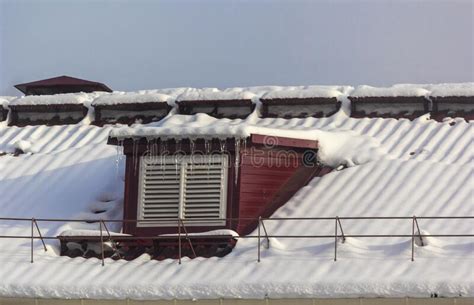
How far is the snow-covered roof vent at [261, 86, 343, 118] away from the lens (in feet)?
77.5

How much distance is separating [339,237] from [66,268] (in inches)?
191

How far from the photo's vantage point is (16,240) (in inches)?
791

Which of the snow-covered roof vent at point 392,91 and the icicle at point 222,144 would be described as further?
the snow-covered roof vent at point 392,91

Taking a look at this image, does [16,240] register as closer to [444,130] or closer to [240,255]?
[240,255]

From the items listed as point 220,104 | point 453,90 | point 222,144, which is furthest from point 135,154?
point 453,90

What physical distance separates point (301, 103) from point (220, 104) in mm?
1830

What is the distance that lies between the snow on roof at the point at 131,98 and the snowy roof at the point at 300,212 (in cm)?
69

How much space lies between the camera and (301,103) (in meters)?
23.7

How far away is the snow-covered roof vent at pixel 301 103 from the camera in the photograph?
23.6 metres

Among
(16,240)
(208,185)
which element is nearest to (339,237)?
(208,185)

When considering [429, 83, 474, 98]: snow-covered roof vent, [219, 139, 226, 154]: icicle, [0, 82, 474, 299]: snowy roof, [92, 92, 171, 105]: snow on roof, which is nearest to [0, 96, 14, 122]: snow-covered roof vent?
[0, 82, 474, 299]: snowy roof

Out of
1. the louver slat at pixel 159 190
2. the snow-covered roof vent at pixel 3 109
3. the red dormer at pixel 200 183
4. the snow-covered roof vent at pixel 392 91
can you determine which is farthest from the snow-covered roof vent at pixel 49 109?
the snow-covered roof vent at pixel 392 91

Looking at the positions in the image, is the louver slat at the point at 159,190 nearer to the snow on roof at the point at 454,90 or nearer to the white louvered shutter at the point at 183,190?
the white louvered shutter at the point at 183,190

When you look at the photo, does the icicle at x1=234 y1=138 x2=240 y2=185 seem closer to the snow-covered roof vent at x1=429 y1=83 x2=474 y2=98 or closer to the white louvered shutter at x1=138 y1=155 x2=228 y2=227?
the white louvered shutter at x1=138 y1=155 x2=228 y2=227
